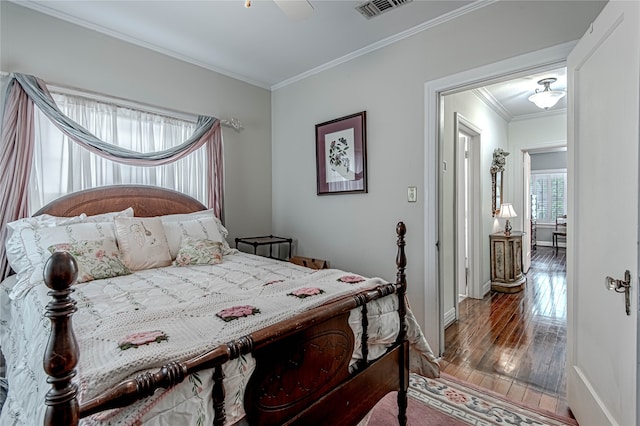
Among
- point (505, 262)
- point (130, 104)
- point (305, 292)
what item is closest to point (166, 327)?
point (305, 292)

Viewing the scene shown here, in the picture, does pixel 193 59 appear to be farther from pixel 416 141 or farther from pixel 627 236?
pixel 627 236

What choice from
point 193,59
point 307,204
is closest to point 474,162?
point 307,204

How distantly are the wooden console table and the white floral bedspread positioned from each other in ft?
9.96

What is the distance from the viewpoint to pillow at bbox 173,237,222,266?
2365mm

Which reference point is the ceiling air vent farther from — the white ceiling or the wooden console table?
the wooden console table

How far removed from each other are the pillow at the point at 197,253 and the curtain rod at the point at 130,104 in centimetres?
124

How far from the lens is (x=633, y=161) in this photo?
119cm

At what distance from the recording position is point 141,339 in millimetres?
1002

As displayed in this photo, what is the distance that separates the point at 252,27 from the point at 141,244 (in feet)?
6.20

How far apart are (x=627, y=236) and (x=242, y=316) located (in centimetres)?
154

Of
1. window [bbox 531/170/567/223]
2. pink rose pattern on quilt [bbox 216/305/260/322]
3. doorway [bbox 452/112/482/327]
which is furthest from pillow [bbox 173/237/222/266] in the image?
window [bbox 531/170/567/223]

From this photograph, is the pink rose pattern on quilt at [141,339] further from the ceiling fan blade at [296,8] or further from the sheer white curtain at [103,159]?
the sheer white curtain at [103,159]

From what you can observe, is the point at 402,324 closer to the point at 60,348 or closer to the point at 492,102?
the point at 60,348

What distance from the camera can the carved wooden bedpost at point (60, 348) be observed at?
613 millimetres
